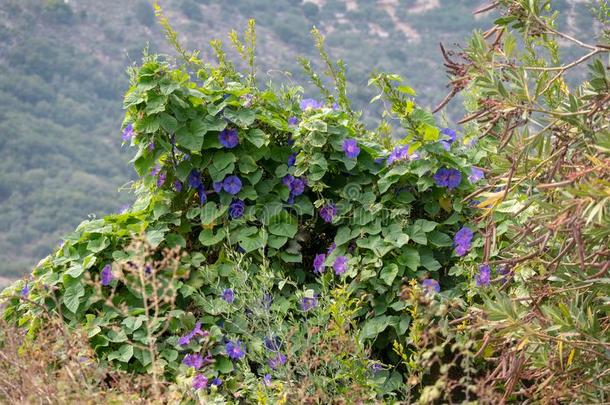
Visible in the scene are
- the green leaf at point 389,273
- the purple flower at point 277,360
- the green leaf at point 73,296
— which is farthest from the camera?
the green leaf at point 73,296

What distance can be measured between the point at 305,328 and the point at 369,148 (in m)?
0.77

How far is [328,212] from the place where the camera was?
11.0ft

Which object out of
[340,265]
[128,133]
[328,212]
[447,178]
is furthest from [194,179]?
[447,178]

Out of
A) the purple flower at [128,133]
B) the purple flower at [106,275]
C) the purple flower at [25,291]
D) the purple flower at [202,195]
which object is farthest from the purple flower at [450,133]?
the purple flower at [25,291]

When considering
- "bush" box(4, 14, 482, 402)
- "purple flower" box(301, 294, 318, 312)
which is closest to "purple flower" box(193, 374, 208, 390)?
"bush" box(4, 14, 482, 402)

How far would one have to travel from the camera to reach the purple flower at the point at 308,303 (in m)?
3.06

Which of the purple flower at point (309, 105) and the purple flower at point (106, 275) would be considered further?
the purple flower at point (309, 105)

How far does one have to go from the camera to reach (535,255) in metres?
2.43

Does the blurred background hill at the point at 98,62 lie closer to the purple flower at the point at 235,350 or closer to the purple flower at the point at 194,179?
the purple flower at the point at 194,179

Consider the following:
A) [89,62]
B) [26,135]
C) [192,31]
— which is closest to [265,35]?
[192,31]

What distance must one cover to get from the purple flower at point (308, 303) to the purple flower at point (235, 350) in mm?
255

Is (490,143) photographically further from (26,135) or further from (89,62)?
(89,62)

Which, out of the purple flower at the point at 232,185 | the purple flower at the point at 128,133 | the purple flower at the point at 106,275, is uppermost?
the purple flower at the point at 128,133

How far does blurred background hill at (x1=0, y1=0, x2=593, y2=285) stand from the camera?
2359 cm
